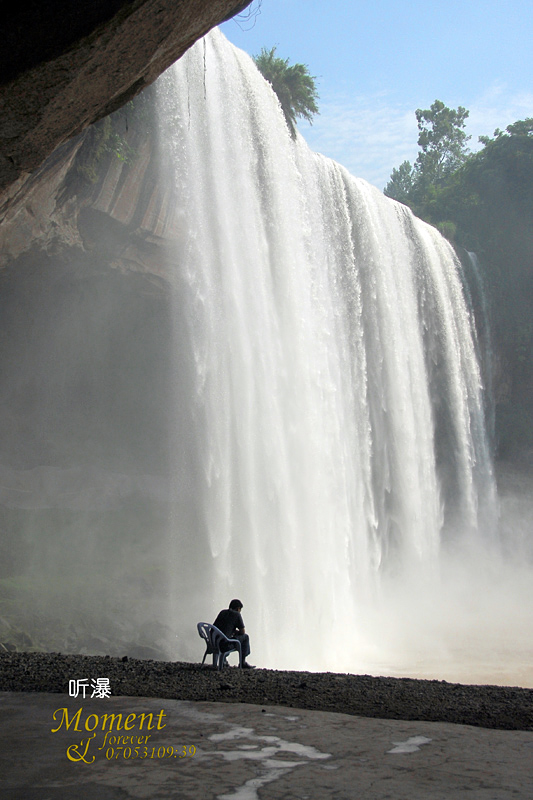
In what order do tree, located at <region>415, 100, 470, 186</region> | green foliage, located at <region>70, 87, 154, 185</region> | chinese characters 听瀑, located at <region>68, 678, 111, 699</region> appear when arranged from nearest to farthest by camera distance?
chinese characters 听瀑, located at <region>68, 678, 111, 699</region> < green foliage, located at <region>70, 87, 154, 185</region> < tree, located at <region>415, 100, 470, 186</region>

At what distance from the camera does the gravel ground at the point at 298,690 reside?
434 cm

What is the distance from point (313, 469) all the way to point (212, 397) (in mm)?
2732

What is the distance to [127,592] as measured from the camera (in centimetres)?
1495

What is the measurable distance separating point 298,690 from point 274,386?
33.3 ft

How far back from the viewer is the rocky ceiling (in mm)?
3150

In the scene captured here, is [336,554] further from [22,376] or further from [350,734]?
[350,734]

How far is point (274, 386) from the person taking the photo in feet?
48.5

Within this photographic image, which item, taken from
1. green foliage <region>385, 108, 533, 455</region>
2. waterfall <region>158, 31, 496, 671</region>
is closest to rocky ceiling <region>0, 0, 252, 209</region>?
waterfall <region>158, 31, 496, 671</region>

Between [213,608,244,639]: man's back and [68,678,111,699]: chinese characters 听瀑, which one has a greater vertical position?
[213,608,244,639]: man's back

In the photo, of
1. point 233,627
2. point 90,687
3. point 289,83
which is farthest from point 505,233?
point 90,687

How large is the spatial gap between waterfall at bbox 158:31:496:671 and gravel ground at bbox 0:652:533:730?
262 inches

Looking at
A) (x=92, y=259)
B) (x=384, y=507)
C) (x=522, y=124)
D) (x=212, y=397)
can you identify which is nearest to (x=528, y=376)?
(x=384, y=507)

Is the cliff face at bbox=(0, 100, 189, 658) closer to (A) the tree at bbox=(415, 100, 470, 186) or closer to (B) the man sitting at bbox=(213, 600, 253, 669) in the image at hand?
(B) the man sitting at bbox=(213, 600, 253, 669)

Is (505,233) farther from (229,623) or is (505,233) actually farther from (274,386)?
(229,623)
